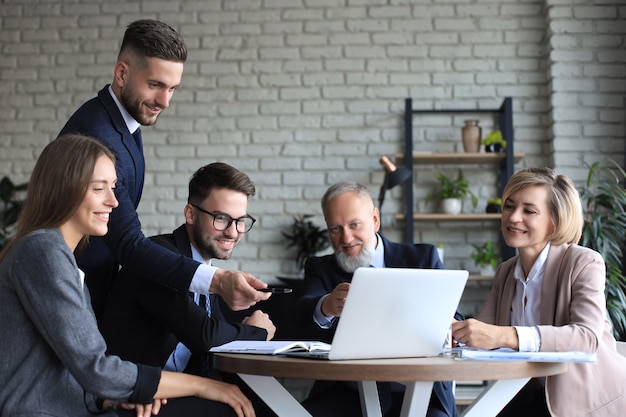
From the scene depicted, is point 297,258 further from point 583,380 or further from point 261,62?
point 583,380

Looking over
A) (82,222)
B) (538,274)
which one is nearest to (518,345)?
(538,274)

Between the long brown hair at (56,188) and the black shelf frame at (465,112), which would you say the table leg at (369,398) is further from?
the black shelf frame at (465,112)

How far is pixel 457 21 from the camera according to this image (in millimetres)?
5266

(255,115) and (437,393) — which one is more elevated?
(255,115)

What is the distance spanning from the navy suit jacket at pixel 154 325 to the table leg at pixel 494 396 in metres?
0.68

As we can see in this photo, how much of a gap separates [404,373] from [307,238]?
11.1ft

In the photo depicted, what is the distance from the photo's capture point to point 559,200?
247 centimetres

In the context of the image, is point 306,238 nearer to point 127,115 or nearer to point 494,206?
point 494,206

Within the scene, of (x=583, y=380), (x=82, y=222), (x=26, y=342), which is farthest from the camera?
(x=583, y=380)

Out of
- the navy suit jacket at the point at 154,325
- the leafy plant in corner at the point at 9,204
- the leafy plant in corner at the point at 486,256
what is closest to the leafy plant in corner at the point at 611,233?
the leafy plant in corner at the point at 486,256

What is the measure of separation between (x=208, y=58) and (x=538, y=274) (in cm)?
350

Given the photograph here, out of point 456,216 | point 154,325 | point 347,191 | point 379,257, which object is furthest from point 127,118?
point 456,216

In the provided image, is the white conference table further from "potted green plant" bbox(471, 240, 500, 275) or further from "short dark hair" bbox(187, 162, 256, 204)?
"potted green plant" bbox(471, 240, 500, 275)

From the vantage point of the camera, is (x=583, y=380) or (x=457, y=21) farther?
(x=457, y=21)
